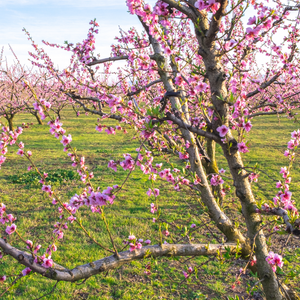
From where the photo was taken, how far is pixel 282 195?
2018mm

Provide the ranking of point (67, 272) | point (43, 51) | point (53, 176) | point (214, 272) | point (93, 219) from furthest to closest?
point (53, 176) → point (43, 51) → point (93, 219) → point (214, 272) → point (67, 272)

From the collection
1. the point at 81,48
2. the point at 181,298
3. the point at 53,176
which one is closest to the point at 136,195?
the point at 53,176

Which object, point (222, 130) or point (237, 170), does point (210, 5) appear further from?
point (237, 170)

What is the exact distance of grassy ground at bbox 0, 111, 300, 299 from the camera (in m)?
3.76

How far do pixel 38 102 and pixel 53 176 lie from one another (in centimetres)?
721

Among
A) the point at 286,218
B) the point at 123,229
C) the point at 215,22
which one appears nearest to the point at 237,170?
the point at 286,218

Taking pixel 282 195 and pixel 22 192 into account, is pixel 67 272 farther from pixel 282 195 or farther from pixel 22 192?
pixel 22 192

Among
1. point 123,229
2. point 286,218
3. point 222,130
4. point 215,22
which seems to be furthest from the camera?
point 123,229

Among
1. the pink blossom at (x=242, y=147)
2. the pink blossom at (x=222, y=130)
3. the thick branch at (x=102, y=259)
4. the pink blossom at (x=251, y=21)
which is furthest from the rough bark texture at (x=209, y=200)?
the pink blossom at (x=251, y=21)

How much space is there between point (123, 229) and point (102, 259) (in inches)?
148

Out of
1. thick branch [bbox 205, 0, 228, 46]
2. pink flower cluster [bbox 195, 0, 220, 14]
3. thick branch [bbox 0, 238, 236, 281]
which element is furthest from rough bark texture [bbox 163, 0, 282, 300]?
thick branch [bbox 0, 238, 236, 281]

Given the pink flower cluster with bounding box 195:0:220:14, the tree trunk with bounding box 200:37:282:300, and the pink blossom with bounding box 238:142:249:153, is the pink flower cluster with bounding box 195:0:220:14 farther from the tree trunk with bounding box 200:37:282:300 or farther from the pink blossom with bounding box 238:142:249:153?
the pink blossom with bounding box 238:142:249:153

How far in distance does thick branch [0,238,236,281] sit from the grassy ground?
110 mm

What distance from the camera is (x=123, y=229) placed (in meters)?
5.45
